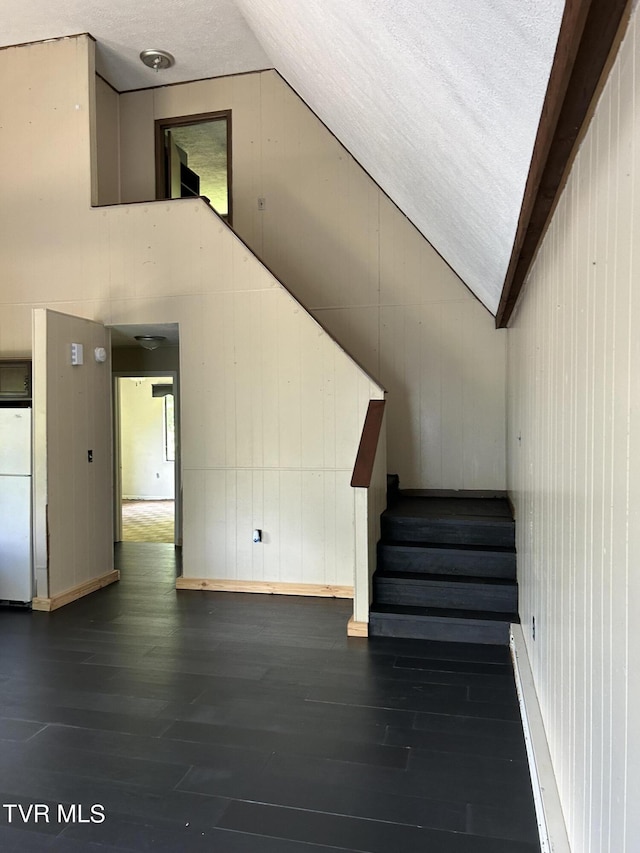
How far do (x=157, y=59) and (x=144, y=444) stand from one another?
302 inches

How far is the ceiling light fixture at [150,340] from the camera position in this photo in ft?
18.9

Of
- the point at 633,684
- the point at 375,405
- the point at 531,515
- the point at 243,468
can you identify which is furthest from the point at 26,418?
the point at 633,684

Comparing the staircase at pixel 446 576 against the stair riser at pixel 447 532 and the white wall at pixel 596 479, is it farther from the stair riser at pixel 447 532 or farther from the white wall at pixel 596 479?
the white wall at pixel 596 479

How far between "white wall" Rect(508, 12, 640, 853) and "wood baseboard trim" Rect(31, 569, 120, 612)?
3.58 m

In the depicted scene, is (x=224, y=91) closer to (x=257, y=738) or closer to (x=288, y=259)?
(x=288, y=259)

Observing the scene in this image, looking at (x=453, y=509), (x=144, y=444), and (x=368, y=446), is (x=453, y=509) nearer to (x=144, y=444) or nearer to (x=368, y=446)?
(x=368, y=446)

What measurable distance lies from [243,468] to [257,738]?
2615mm

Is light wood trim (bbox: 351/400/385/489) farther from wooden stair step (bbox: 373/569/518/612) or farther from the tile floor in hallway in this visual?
the tile floor in hallway

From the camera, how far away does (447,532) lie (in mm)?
4211

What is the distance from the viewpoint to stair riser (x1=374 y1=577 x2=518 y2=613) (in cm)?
376

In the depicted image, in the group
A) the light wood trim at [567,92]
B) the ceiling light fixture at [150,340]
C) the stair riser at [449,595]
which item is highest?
the ceiling light fixture at [150,340]

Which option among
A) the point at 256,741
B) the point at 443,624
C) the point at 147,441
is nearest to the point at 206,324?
the point at 443,624

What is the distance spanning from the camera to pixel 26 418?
445cm

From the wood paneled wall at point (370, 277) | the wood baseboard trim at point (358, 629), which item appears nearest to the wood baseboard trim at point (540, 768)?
the wood baseboard trim at point (358, 629)
